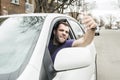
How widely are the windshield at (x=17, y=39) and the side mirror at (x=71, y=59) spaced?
283mm

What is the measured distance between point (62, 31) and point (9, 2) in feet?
68.6

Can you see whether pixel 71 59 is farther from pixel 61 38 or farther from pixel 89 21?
pixel 61 38

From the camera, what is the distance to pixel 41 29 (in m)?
3.61

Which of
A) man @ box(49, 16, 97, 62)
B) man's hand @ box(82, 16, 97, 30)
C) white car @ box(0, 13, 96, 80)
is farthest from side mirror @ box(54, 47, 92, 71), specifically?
man @ box(49, 16, 97, 62)

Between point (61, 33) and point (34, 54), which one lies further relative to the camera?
point (61, 33)

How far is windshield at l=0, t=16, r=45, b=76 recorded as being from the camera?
309 cm

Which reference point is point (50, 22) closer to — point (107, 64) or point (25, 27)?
point (25, 27)

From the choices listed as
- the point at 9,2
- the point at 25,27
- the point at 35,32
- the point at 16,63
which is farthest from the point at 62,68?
the point at 9,2

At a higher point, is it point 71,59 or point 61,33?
point 61,33

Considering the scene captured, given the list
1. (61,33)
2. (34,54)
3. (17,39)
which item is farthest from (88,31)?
(34,54)

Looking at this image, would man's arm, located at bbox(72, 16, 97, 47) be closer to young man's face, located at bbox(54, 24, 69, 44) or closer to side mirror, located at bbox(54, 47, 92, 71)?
young man's face, located at bbox(54, 24, 69, 44)

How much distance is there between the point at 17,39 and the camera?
3.52m

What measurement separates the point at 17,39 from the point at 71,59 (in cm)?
72

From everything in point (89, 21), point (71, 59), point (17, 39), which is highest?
point (89, 21)
